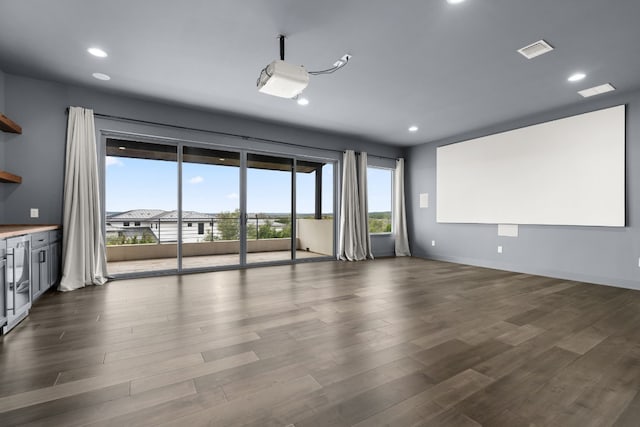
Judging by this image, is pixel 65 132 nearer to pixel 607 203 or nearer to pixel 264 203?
pixel 264 203

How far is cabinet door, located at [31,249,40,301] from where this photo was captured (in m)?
3.14

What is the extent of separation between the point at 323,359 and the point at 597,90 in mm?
5143

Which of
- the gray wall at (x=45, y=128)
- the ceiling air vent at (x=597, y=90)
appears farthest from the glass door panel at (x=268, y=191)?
the ceiling air vent at (x=597, y=90)

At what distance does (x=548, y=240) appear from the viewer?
5117mm

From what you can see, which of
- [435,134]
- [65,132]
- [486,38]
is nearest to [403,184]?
[435,134]

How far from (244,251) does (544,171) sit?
5.47 metres

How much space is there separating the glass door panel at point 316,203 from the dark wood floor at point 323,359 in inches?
129

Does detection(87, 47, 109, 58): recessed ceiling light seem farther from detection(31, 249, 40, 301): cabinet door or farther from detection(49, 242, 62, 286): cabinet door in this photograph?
detection(49, 242, 62, 286): cabinet door

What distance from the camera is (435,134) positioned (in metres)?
6.61

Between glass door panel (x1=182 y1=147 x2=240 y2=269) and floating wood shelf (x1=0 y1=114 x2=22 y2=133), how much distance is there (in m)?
2.02

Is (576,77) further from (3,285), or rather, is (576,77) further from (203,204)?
(3,285)

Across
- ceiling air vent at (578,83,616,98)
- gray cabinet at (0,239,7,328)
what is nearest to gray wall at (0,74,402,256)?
gray cabinet at (0,239,7,328)

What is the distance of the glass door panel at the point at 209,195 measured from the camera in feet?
17.9

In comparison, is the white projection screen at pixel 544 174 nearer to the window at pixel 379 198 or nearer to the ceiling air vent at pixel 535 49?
the window at pixel 379 198
